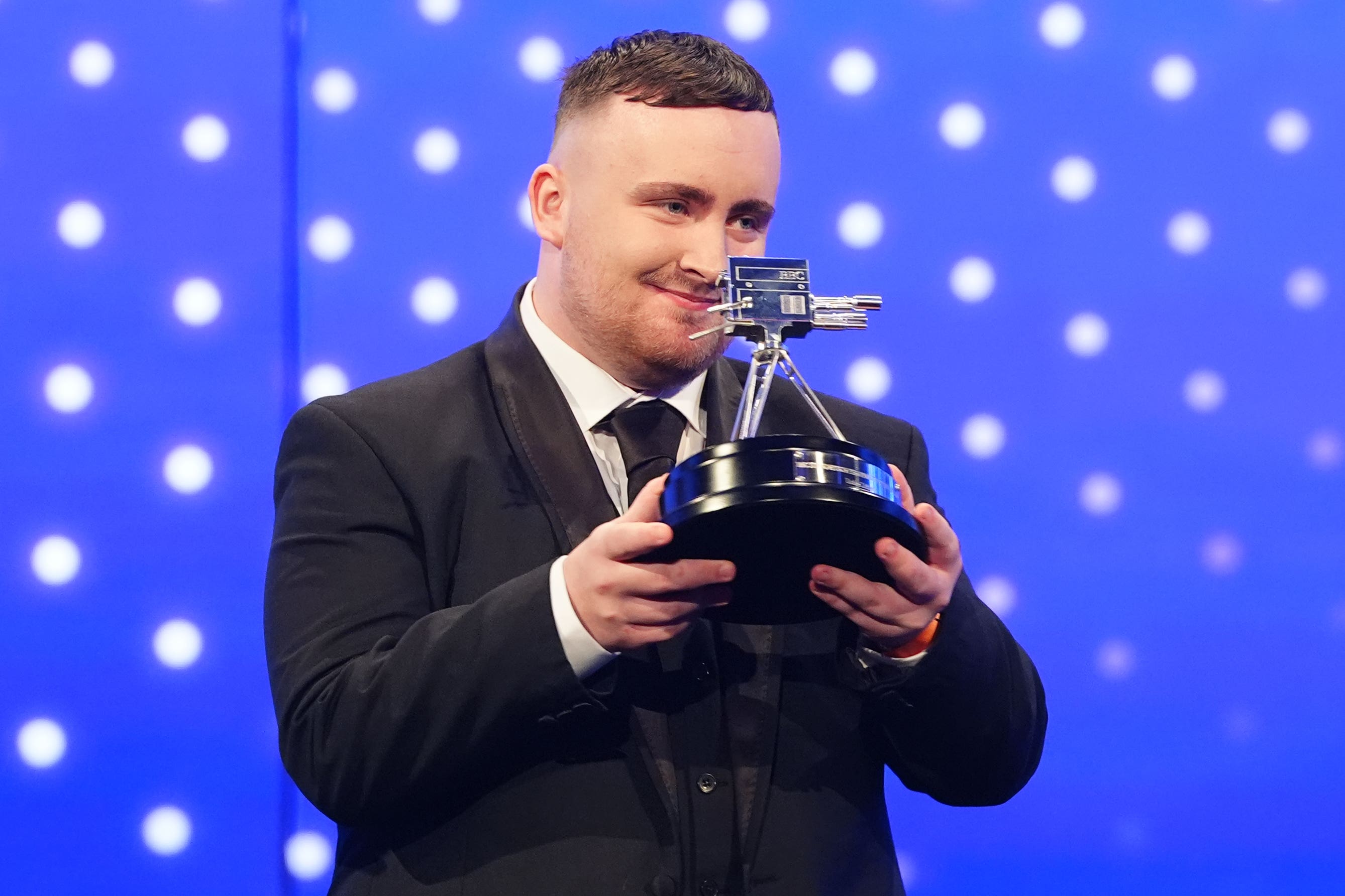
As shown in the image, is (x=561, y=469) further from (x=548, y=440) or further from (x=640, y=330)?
(x=640, y=330)

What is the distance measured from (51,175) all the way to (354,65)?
435 mm

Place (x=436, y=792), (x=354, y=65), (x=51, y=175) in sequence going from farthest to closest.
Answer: (x=354, y=65) < (x=51, y=175) < (x=436, y=792)

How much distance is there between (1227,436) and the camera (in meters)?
2.20

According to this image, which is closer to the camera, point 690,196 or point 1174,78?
point 690,196

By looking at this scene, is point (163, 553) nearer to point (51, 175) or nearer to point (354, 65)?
point (51, 175)

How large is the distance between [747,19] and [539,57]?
12.1 inches

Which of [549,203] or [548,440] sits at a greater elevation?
[549,203]

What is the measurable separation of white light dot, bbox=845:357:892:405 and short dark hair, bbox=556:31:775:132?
2.05 ft

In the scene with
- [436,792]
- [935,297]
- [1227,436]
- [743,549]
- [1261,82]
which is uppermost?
[1261,82]

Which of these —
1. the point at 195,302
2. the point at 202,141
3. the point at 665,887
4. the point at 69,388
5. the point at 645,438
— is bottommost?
the point at 665,887

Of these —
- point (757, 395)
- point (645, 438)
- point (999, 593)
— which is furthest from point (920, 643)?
point (999, 593)

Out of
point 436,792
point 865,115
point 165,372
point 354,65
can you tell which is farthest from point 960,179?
point 436,792

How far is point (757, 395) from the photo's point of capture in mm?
1302

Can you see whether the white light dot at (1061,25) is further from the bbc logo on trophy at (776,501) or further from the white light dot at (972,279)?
the bbc logo on trophy at (776,501)
